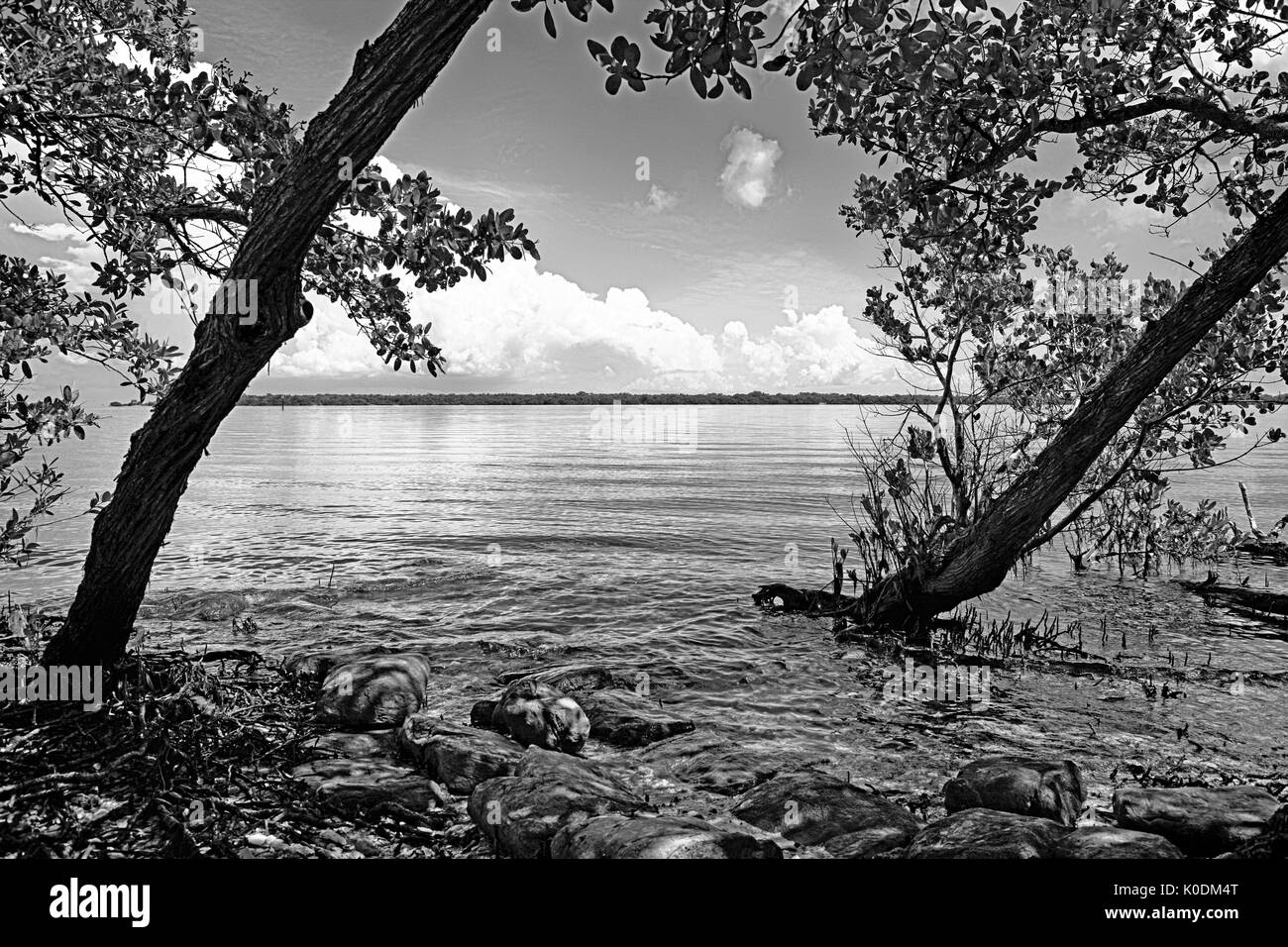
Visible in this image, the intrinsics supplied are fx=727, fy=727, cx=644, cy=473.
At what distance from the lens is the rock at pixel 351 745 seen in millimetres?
6895

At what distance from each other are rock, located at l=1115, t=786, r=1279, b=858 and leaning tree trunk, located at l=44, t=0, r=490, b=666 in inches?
304

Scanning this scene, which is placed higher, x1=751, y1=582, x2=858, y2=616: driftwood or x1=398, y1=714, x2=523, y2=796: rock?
x1=751, y1=582, x2=858, y2=616: driftwood

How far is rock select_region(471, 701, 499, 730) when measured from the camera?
821 cm

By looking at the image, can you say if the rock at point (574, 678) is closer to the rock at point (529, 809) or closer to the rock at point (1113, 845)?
the rock at point (529, 809)

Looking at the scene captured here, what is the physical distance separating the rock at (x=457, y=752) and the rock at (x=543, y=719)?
0.98ft

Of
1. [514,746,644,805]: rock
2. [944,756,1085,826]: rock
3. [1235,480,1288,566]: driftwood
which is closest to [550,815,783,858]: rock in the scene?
[514,746,644,805]: rock

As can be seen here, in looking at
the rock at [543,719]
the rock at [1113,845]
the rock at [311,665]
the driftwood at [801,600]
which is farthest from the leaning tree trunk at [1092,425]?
the rock at [311,665]

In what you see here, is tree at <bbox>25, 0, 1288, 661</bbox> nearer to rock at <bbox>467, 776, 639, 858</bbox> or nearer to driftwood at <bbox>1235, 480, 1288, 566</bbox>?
rock at <bbox>467, 776, 639, 858</bbox>

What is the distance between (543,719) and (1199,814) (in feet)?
19.0

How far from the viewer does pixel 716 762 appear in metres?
7.52
